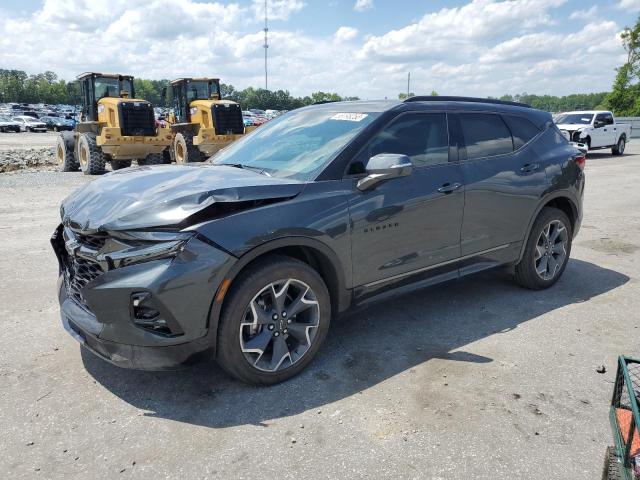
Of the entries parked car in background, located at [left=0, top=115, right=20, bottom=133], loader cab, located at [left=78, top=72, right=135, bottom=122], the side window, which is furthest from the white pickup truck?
parked car in background, located at [left=0, top=115, right=20, bottom=133]

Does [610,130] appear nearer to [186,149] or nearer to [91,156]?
[186,149]

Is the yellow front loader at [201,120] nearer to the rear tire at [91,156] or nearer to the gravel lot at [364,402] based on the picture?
the rear tire at [91,156]

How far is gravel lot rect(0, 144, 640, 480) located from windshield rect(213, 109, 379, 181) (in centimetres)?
136

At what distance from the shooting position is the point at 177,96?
56.0 ft

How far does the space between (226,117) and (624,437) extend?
14.9 meters

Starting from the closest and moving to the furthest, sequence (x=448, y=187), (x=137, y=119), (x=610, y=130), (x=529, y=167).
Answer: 1. (x=448, y=187)
2. (x=529, y=167)
3. (x=137, y=119)
4. (x=610, y=130)

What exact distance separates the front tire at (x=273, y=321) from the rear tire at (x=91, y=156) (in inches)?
506

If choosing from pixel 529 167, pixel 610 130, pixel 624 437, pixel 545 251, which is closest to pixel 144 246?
pixel 624 437

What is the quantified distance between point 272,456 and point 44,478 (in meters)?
1.07

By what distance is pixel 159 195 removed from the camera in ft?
9.84

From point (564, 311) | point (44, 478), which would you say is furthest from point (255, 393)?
point (564, 311)

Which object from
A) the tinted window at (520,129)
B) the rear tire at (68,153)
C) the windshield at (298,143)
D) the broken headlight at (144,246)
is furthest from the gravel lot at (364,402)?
the rear tire at (68,153)

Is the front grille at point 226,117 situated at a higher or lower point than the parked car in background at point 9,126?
Result: lower

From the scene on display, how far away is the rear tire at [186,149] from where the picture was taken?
1532 cm
